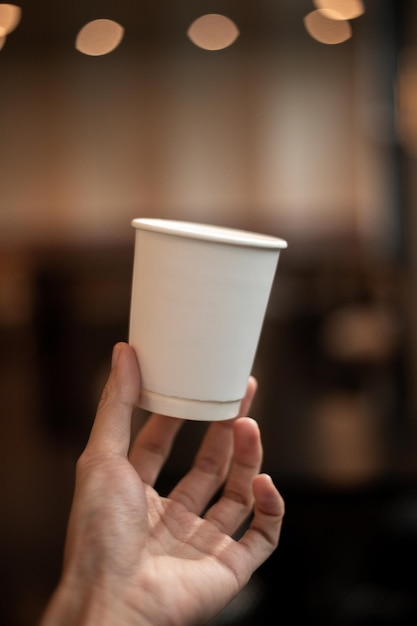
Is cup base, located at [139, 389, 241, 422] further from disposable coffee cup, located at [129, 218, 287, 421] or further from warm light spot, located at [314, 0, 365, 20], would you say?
warm light spot, located at [314, 0, 365, 20]

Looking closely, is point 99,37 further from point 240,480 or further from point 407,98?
point 240,480

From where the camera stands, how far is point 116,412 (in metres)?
0.74

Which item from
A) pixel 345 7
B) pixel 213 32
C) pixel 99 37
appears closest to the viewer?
pixel 345 7

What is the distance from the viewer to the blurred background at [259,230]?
142 centimetres

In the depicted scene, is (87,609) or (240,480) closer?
(87,609)

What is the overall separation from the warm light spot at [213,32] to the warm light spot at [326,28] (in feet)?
1.37

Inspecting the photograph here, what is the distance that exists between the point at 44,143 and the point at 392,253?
7.00 ft

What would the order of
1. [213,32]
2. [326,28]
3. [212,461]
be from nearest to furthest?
[212,461]
[326,28]
[213,32]

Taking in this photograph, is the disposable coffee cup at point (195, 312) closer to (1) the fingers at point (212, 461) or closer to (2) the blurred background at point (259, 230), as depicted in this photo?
(1) the fingers at point (212, 461)

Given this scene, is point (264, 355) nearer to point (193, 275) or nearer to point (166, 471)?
point (166, 471)

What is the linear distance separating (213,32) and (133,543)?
392 cm

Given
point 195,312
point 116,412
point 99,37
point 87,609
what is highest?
point 99,37

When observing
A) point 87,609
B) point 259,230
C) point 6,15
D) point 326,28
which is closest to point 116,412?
point 87,609

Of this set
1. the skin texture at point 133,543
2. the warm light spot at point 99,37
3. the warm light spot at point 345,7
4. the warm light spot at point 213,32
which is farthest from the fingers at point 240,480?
the warm light spot at point 213,32
